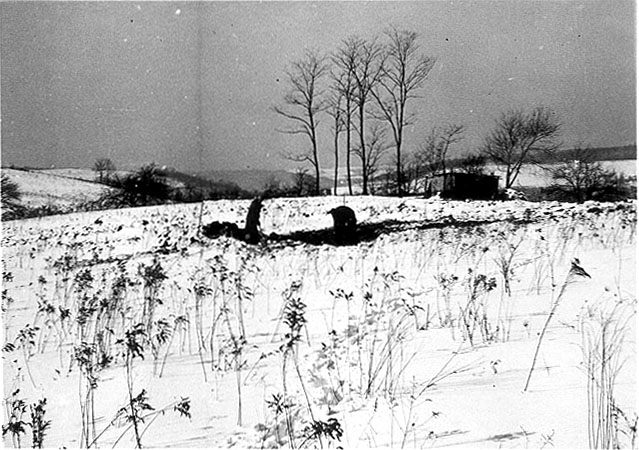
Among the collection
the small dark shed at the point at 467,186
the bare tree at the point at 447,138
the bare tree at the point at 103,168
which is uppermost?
the bare tree at the point at 447,138

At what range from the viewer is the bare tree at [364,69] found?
Answer: 10.1ft

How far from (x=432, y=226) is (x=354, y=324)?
0.61 metres

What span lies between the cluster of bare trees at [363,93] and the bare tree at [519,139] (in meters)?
0.42

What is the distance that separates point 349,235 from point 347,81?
0.78 m

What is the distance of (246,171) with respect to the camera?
10.7 feet

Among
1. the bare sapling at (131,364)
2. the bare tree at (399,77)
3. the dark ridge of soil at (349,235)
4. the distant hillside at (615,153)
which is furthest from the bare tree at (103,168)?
the distant hillside at (615,153)

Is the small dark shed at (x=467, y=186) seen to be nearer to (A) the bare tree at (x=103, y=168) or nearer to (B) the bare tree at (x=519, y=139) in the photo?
(B) the bare tree at (x=519, y=139)

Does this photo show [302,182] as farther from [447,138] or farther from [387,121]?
[447,138]

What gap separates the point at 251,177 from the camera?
3258 millimetres

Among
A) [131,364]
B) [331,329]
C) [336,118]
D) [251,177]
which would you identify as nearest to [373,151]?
[336,118]

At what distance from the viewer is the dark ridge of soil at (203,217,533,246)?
297 cm

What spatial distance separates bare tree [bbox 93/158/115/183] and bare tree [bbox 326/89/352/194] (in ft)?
3.83

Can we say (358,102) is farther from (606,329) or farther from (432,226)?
(606,329)

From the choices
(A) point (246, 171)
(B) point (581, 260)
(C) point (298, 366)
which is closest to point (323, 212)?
(A) point (246, 171)
